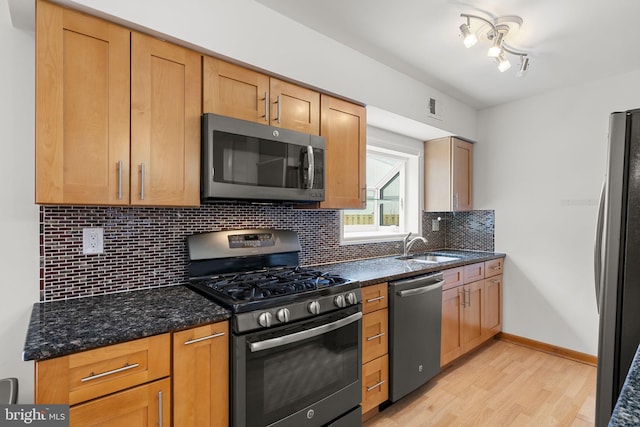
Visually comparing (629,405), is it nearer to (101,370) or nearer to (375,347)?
(101,370)

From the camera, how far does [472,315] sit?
9.76 feet

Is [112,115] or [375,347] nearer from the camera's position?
[112,115]

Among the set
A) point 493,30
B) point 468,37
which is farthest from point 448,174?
point 468,37

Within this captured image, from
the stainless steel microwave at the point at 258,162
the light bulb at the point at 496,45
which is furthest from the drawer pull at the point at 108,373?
the light bulb at the point at 496,45

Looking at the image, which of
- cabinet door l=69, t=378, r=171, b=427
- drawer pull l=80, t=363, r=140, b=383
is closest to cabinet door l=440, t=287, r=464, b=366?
cabinet door l=69, t=378, r=171, b=427

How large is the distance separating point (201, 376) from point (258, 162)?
3.49ft

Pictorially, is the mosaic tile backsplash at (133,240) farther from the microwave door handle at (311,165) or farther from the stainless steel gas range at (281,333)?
the microwave door handle at (311,165)

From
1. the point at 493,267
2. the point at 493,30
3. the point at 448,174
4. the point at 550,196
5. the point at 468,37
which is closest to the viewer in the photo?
the point at 468,37

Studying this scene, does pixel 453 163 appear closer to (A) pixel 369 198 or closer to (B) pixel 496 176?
(B) pixel 496 176

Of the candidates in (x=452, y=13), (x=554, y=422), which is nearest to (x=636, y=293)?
(x=554, y=422)

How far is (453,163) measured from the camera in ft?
11.1

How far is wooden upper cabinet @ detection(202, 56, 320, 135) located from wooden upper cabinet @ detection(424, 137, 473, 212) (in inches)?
71.6

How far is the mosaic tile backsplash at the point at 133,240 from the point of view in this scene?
5.00 ft

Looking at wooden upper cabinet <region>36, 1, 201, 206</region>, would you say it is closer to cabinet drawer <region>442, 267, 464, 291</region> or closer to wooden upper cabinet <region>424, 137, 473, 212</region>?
cabinet drawer <region>442, 267, 464, 291</region>
